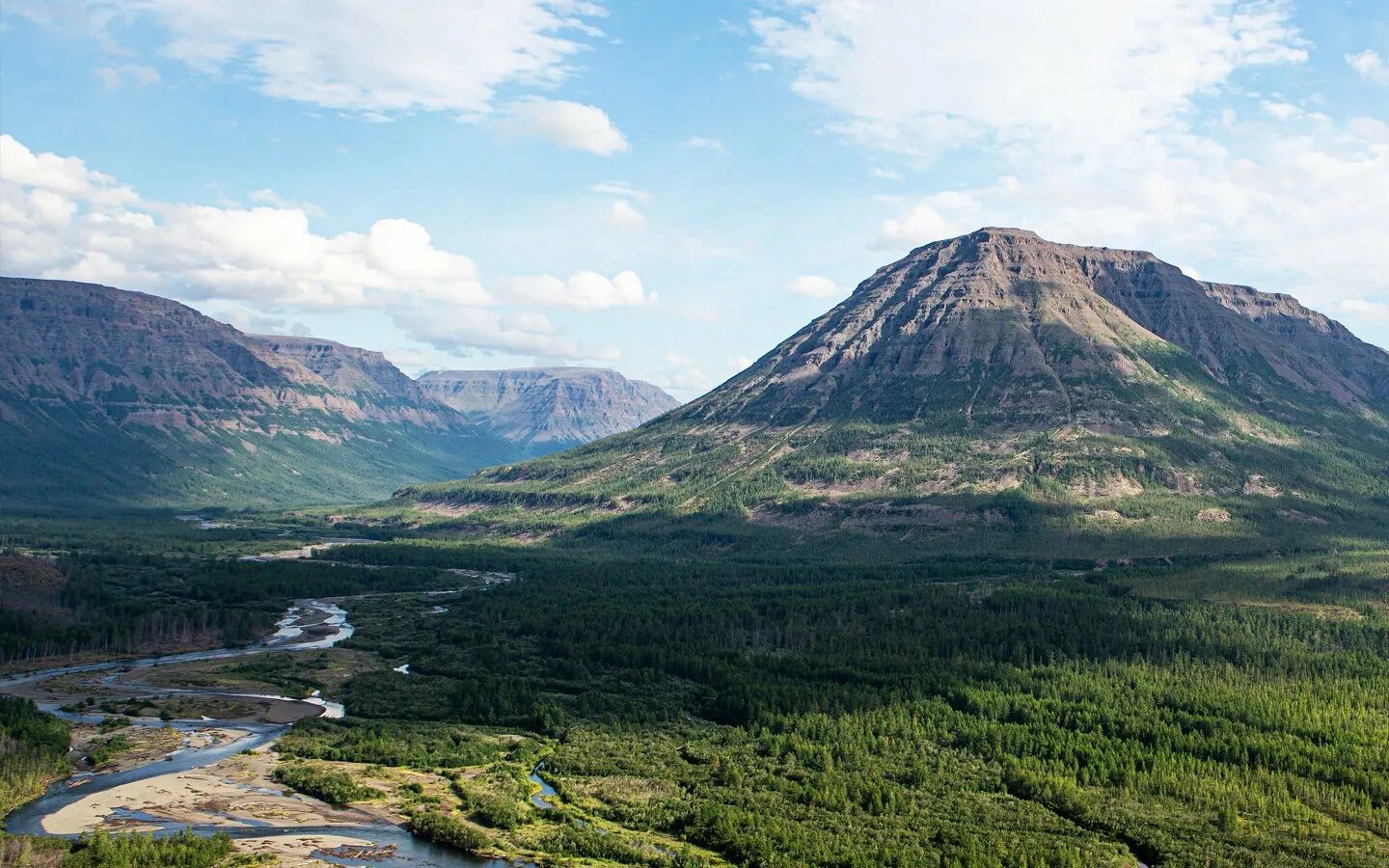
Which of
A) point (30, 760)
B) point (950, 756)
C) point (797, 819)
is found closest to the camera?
point (797, 819)

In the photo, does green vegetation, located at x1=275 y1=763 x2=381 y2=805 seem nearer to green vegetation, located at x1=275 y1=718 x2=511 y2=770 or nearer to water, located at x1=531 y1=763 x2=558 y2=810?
green vegetation, located at x1=275 y1=718 x2=511 y2=770

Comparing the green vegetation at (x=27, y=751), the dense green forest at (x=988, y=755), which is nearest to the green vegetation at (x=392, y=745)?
the dense green forest at (x=988, y=755)

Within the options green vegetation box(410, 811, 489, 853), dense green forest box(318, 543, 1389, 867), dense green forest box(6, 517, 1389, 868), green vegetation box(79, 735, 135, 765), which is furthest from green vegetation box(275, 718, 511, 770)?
green vegetation box(410, 811, 489, 853)

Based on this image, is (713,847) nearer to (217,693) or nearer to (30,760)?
→ (30,760)

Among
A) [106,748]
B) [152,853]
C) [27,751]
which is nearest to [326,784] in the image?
[152,853]

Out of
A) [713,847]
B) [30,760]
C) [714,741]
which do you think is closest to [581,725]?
[714,741]

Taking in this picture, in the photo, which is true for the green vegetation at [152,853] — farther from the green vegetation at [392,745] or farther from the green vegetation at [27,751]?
the green vegetation at [392,745]
